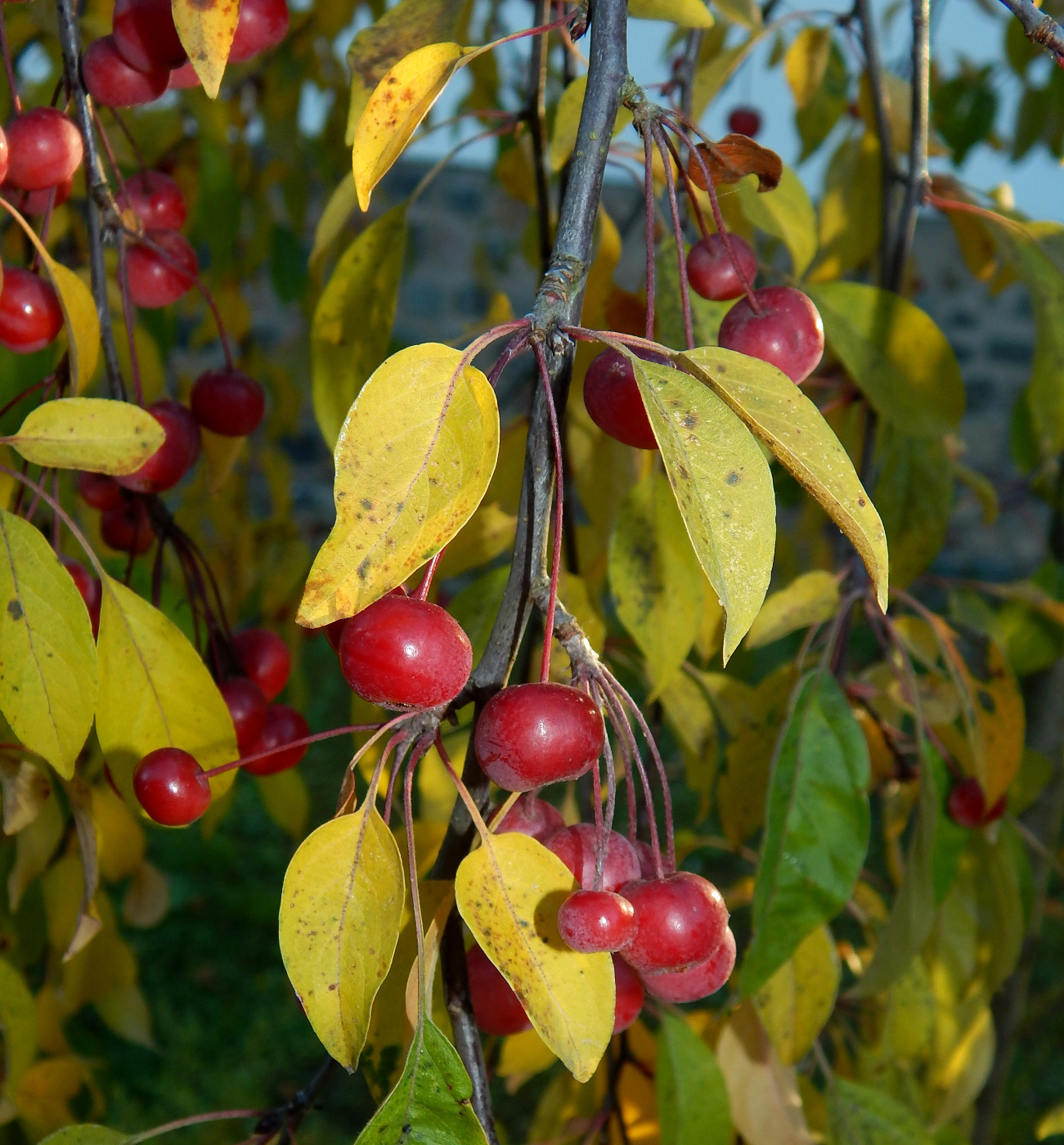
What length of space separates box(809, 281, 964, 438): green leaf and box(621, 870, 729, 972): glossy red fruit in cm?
45

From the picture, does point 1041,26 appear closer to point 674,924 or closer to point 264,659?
point 674,924

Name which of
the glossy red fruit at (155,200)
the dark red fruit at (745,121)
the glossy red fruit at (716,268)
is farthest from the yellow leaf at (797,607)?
the dark red fruit at (745,121)

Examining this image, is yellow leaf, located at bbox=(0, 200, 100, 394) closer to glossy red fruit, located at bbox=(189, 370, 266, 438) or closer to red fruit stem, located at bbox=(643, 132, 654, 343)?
glossy red fruit, located at bbox=(189, 370, 266, 438)

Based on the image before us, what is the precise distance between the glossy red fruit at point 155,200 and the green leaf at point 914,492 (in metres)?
0.64

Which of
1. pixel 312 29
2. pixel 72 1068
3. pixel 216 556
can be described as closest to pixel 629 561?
pixel 72 1068

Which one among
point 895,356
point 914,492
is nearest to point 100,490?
point 895,356

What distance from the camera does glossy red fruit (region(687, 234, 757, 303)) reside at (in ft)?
2.08

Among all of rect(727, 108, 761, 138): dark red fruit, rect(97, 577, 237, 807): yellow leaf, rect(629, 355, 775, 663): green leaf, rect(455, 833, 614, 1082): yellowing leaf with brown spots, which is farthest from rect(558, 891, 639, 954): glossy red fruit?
rect(727, 108, 761, 138): dark red fruit

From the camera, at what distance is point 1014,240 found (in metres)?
0.89

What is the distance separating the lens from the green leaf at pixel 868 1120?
0.90 meters

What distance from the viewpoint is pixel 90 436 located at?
0.55 metres

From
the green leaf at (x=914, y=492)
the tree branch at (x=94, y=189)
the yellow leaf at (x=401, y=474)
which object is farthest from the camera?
the green leaf at (x=914, y=492)

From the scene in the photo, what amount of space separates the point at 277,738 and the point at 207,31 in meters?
0.47

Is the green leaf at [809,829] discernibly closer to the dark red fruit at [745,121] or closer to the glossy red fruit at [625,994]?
the glossy red fruit at [625,994]
